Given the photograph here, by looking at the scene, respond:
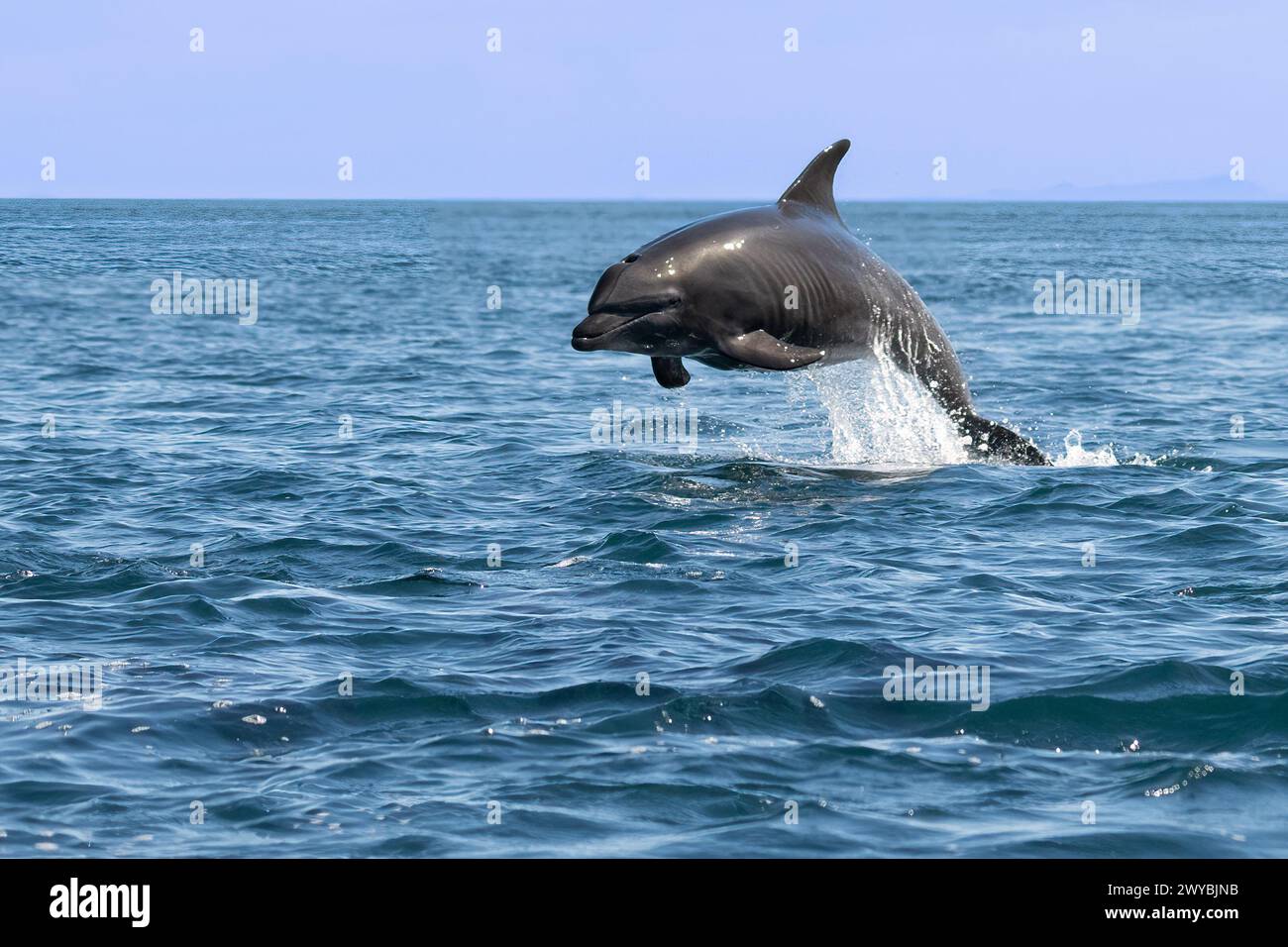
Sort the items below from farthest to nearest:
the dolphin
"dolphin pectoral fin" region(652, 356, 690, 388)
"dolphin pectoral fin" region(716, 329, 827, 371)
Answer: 1. "dolphin pectoral fin" region(652, 356, 690, 388)
2. the dolphin
3. "dolphin pectoral fin" region(716, 329, 827, 371)

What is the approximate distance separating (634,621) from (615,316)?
3.91 metres

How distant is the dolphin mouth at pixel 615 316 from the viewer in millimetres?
16156

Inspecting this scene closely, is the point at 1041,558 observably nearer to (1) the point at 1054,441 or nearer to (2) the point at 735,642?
(2) the point at 735,642

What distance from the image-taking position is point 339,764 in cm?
1027

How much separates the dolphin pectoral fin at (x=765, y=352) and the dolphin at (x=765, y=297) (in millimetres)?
10

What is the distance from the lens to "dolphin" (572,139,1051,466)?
1625cm

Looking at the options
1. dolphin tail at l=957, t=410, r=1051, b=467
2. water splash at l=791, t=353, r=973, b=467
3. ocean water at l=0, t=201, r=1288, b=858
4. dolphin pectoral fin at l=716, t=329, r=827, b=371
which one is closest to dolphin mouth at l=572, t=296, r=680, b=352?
dolphin pectoral fin at l=716, t=329, r=827, b=371

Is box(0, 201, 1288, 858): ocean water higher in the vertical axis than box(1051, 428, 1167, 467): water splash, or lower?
lower

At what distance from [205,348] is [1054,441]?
2174 centimetres

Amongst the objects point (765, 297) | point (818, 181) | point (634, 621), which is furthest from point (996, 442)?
point (634, 621)

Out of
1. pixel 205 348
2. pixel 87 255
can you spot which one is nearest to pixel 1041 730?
pixel 205 348

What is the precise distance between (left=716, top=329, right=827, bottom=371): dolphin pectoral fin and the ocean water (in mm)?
1853

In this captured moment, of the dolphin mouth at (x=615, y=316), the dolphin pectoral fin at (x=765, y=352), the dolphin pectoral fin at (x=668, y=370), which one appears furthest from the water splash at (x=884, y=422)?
the dolphin mouth at (x=615, y=316)
